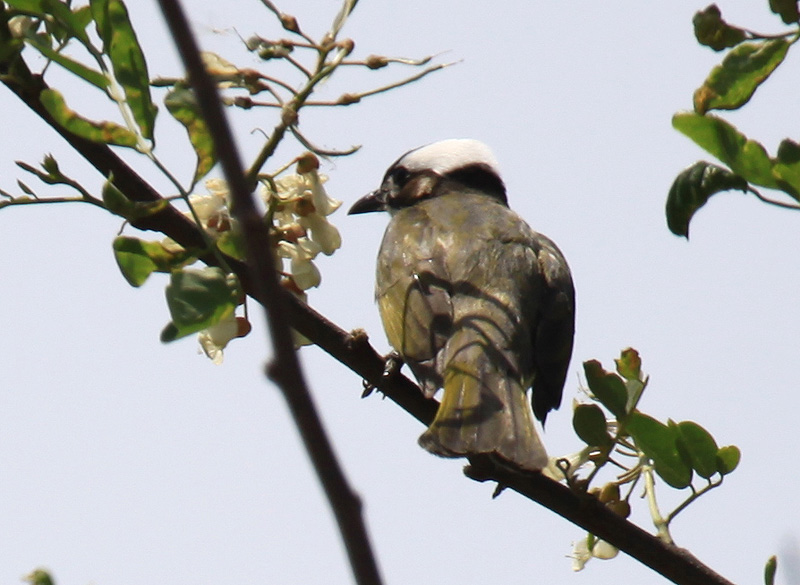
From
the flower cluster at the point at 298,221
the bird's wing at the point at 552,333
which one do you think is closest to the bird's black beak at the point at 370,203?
the bird's wing at the point at 552,333

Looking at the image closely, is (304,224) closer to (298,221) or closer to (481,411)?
(298,221)

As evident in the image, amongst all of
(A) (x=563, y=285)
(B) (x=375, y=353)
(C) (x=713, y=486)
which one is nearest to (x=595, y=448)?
(C) (x=713, y=486)

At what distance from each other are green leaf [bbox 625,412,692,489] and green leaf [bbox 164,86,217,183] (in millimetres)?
1036

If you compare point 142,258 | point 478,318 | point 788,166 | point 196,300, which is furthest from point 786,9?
point 478,318

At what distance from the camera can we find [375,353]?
8.31 ft

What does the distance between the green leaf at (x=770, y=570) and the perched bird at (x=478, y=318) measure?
804 mm

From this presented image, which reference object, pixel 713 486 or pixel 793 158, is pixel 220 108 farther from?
pixel 713 486

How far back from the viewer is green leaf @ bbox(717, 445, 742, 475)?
7.58ft

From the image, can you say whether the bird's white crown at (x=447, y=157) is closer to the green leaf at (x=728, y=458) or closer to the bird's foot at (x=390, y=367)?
the bird's foot at (x=390, y=367)

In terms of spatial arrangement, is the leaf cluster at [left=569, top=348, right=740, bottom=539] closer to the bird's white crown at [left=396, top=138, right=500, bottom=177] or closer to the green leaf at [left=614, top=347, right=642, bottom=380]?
the green leaf at [left=614, top=347, right=642, bottom=380]

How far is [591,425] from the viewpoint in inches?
Result: 94.3

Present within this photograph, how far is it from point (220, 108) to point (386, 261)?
11.7 ft

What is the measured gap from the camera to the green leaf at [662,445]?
2361 millimetres

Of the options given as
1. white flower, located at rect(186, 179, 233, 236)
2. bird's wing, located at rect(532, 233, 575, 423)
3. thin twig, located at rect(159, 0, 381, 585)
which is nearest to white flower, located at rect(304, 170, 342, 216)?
white flower, located at rect(186, 179, 233, 236)
